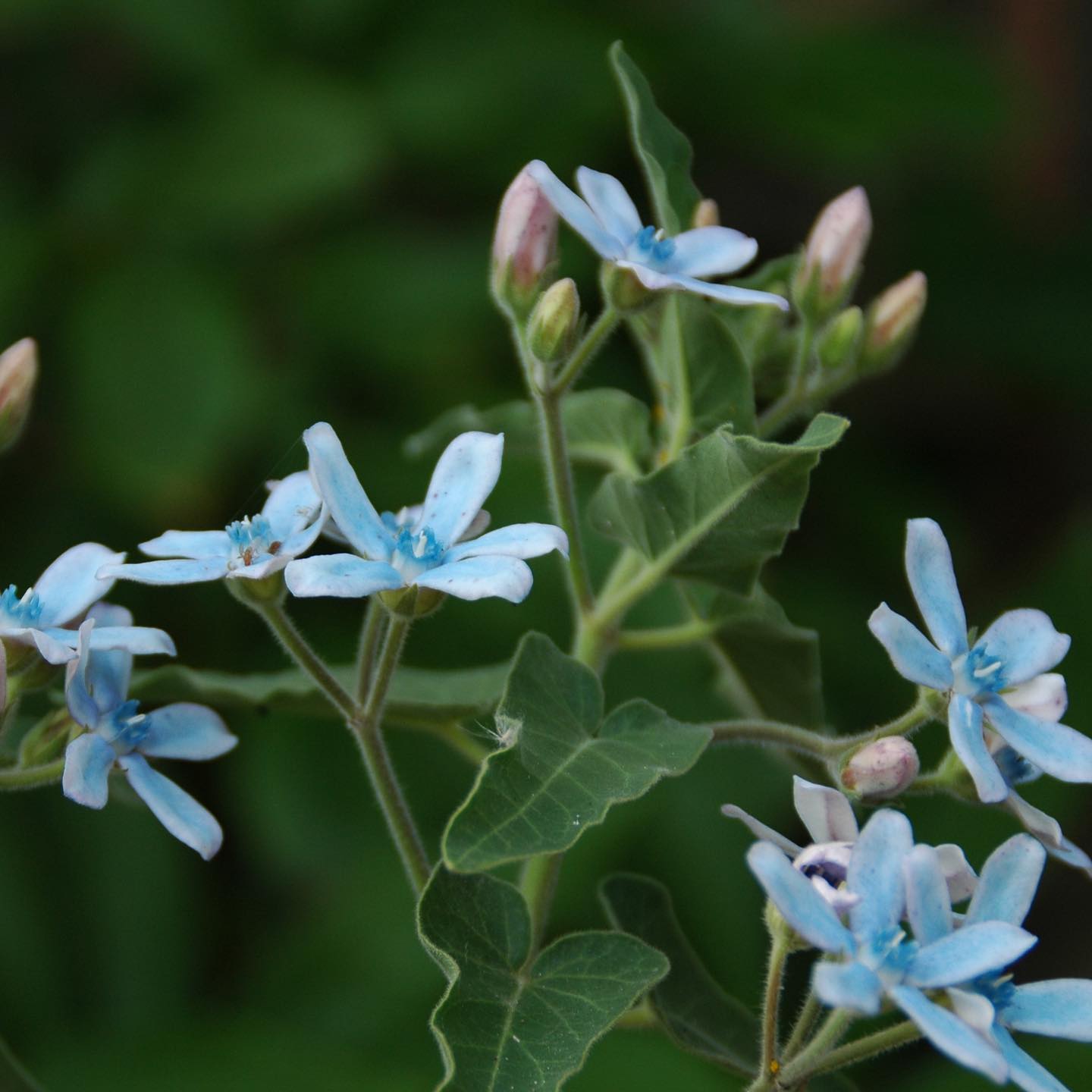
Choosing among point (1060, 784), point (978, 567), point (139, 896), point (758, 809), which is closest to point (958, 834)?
point (1060, 784)

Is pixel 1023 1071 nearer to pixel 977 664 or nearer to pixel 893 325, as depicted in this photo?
pixel 977 664

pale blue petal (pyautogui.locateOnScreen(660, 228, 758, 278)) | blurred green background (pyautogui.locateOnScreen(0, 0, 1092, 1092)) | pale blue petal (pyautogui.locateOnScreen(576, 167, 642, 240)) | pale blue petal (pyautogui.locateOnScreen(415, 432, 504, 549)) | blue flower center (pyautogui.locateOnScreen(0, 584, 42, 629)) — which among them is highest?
pale blue petal (pyautogui.locateOnScreen(576, 167, 642, 240))

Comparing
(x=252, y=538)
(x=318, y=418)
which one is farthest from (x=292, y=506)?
(x=318, y=418)

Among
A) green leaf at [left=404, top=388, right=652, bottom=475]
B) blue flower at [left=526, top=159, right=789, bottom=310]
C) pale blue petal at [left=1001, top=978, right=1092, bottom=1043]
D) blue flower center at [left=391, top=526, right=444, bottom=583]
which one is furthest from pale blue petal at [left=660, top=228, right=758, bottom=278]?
pale blue petal at [left=1001, top=978, right=1092, bottom=1043]

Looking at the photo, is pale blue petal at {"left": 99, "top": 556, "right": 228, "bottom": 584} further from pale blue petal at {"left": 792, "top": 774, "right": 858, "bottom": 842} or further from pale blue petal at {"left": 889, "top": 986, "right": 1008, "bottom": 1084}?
pale blue petal at {"left": 889, "top": 986, "right": 1008, "bottom": 1084}

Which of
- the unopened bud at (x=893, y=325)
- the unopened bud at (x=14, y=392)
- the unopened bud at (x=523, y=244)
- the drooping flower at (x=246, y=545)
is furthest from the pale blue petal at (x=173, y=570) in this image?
the unopened bud at (x=893, y=325)

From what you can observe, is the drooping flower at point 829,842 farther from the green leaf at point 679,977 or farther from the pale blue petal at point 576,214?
the pale blue petal at point 576,214

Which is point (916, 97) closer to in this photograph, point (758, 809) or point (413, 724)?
point (758, 809)
